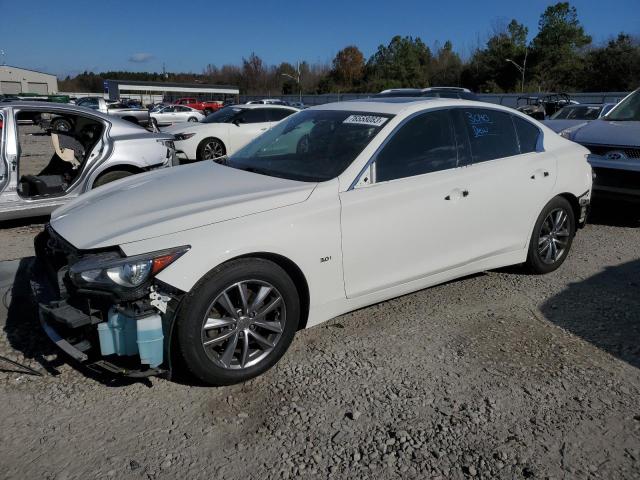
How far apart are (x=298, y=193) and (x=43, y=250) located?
1.77 metres

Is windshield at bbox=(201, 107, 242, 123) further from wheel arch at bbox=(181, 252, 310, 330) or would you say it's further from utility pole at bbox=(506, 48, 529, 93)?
utility pole at bbox=(506, 48, 529, 93)

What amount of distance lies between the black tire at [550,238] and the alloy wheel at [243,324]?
8.71ft

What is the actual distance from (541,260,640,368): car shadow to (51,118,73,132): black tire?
6.28 meters

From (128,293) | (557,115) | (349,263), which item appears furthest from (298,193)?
(557,115)

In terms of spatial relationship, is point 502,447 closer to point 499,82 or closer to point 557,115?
point 557,115

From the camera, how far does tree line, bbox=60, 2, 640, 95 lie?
5778cm

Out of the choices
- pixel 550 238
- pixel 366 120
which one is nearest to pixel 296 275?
pixel 366 120

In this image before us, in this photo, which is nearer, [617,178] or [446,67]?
[617,178]

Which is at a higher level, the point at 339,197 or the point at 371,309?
the point at 339,197

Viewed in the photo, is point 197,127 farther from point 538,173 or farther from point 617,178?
point 538,173

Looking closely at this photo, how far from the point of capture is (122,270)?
2.79 meters

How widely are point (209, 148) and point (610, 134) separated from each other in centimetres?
830

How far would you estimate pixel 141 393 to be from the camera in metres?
3.12

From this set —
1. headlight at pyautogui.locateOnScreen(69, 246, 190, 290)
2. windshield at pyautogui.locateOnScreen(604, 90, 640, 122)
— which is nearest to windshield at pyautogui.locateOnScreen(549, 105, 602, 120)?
windshield at pyautogui.locateOnScreen(604, 90, 640, 122)
